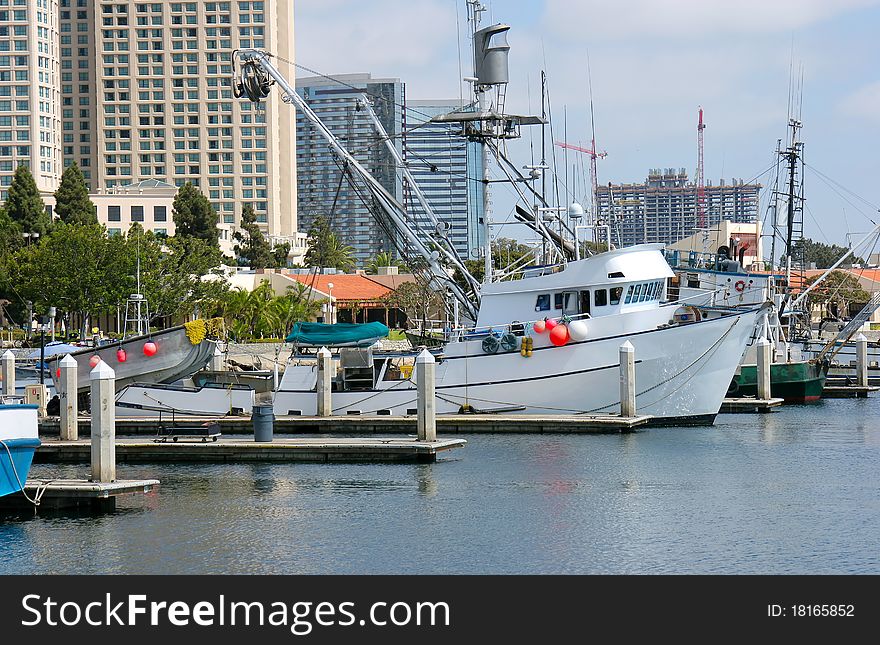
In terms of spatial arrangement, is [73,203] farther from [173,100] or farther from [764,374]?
[173,100]

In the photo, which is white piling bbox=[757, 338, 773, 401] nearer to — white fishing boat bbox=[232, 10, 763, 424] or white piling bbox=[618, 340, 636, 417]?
white fishing boat bbox=[232, 10, 763, 424]

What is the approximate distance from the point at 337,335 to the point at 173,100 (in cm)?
14175

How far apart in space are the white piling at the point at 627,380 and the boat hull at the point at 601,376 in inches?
59.8

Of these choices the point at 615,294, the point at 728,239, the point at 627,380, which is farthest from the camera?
the point at 728,239

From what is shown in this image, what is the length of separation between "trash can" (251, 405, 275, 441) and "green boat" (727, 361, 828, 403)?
21180 millimetres

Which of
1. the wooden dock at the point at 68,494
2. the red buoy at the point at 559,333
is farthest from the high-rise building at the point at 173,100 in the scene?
the wooden dock at the point at 68,494

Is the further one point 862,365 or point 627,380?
point 862,365

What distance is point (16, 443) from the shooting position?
932 inches

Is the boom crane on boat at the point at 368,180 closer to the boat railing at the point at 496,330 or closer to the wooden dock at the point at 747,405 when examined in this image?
the boat railing at the point at 496,330

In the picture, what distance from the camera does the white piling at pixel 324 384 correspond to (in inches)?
1512

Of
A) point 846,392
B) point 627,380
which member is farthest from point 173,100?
point 627,380
